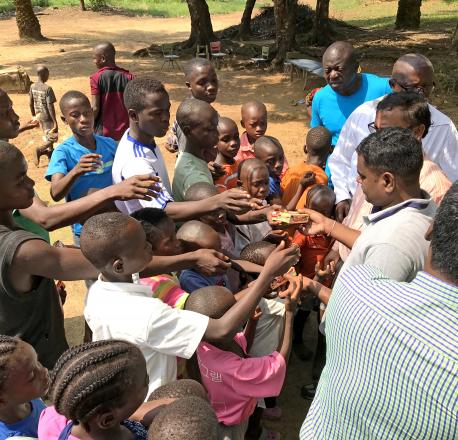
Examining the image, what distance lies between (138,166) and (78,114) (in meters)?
1.36

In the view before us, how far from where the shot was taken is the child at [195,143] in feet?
10.7

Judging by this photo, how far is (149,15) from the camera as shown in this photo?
1168 inches

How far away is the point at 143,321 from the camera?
1.99 metres

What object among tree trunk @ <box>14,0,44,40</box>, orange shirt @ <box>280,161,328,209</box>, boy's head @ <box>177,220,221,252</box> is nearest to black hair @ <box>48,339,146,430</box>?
boy's head @ <box>177,220,221,252</box>

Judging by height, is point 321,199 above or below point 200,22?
below

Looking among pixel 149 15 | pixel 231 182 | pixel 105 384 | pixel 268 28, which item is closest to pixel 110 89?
pixel 231 182

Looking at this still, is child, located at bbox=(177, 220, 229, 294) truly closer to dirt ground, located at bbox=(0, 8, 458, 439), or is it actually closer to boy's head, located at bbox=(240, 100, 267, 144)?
dirt ground, located at bbox=(0, 8, 458, 439)

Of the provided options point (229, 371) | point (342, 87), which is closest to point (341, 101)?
point (342, 87)

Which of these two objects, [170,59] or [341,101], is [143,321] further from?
[170,59]

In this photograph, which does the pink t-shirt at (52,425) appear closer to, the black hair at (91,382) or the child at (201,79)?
the black hair at (91,382)

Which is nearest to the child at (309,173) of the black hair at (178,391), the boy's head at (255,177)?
the boy's head at (255,177)

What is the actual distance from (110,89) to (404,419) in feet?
17.4

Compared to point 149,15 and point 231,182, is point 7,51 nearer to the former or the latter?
point 149,15

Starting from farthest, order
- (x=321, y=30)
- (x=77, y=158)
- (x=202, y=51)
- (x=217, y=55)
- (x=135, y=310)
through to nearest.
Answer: (x=321, y=30), (x=202, y=51), (x=217, y=55), (x=77, y=158), (x=135, y=310)
